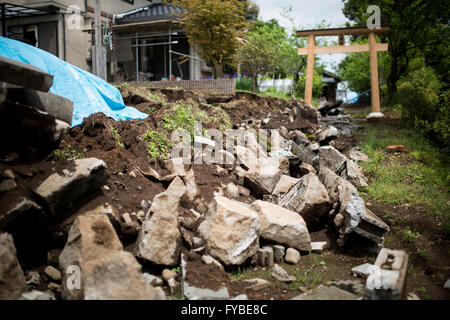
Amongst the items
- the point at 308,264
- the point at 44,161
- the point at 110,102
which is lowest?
the point at 308,264

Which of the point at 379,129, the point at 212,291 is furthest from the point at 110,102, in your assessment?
the point at 379,129

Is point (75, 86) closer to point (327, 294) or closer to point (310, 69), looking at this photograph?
point (327, 294)

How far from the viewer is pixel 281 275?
342cm

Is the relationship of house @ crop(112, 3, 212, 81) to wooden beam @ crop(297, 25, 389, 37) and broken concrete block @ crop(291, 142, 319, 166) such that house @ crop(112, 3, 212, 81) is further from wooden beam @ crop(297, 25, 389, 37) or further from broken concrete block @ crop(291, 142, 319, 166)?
broken concrete block @ crop(291, 142, 319, 166)

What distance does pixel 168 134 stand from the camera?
5758 mm

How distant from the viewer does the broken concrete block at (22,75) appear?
331cm

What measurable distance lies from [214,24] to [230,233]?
8.50m

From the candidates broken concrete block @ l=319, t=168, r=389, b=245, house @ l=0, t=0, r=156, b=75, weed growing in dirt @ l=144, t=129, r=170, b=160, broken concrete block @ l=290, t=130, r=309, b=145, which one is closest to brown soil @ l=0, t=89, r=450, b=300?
weed growing in dirt @ l=144, t=129, r=170, b=160

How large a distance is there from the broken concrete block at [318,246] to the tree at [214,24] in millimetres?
7932

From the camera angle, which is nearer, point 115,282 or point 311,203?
point 115,282

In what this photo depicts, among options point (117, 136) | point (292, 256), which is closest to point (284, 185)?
point (292, 256)
